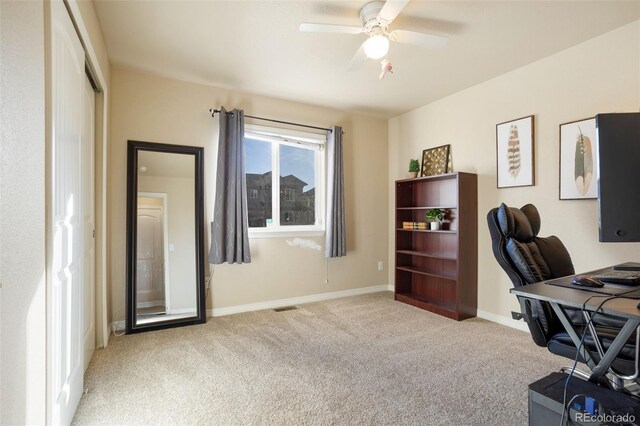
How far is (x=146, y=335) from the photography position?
9.62ft

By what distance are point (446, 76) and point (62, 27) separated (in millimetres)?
3110

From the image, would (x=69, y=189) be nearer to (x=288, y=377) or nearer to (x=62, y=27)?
(x=62, y=27)

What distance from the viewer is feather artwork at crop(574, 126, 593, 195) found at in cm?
259

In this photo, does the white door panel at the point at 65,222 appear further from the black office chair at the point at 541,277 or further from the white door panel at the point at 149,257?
the black office chair at the point at 541,277

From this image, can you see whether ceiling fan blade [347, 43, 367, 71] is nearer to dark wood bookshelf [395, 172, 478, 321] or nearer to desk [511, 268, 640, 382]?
dark wood bookshelf [395, 172, 478, 321]

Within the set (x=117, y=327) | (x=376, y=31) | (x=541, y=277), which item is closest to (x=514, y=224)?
(x=541, y=277)

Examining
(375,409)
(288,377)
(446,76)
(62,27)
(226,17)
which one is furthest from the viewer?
(446,76)

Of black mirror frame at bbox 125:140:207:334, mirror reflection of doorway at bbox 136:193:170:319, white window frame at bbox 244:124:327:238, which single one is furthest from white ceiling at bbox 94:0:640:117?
mirror reflection of doorway at bbox 136:193:170:319

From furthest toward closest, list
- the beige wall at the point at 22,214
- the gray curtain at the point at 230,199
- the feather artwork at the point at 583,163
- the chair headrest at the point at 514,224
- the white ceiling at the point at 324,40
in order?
the gray curtain at the point at 230,199 < the feather artwork at the point at 583,163 < the white ceiling at the point at 324,40 < the chair headrest at the point at 514,224 < the beige wall at the point at 22,214

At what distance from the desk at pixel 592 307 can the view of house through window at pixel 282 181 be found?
2.92 m

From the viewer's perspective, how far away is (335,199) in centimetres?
406

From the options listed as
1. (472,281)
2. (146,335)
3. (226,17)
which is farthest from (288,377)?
(226,17)

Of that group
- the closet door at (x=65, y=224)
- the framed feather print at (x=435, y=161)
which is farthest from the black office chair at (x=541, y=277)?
the closet door at (x=65, y=224)

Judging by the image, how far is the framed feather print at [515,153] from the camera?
302cm
